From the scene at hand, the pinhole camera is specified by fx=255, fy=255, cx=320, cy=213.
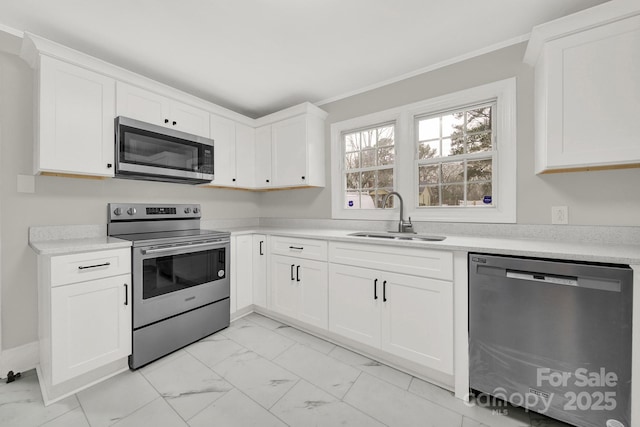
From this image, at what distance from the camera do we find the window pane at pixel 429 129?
242cm

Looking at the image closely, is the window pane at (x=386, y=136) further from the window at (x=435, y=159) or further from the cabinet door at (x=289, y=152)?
the cabinet door at (x=289, y=152)

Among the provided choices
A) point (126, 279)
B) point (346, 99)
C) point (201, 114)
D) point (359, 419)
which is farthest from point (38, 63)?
point (359, 419)

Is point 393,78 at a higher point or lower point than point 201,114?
higher

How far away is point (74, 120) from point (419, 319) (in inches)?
113

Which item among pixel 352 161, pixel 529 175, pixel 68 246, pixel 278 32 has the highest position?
pixel 278 32

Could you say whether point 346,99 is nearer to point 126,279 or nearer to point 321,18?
point 321,18

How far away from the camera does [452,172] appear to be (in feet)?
7.77

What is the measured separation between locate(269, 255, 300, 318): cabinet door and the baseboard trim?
1818 millimetres

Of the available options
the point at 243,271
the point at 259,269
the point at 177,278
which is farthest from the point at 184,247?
the point at 259,269

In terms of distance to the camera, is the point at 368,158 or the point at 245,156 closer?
the point at 368,158

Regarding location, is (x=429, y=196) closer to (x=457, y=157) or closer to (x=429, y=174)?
(x=429, y=174)

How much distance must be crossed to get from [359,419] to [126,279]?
182 cm

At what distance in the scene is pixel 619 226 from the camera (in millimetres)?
1636

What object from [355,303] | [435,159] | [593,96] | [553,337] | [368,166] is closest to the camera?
[553,337]
